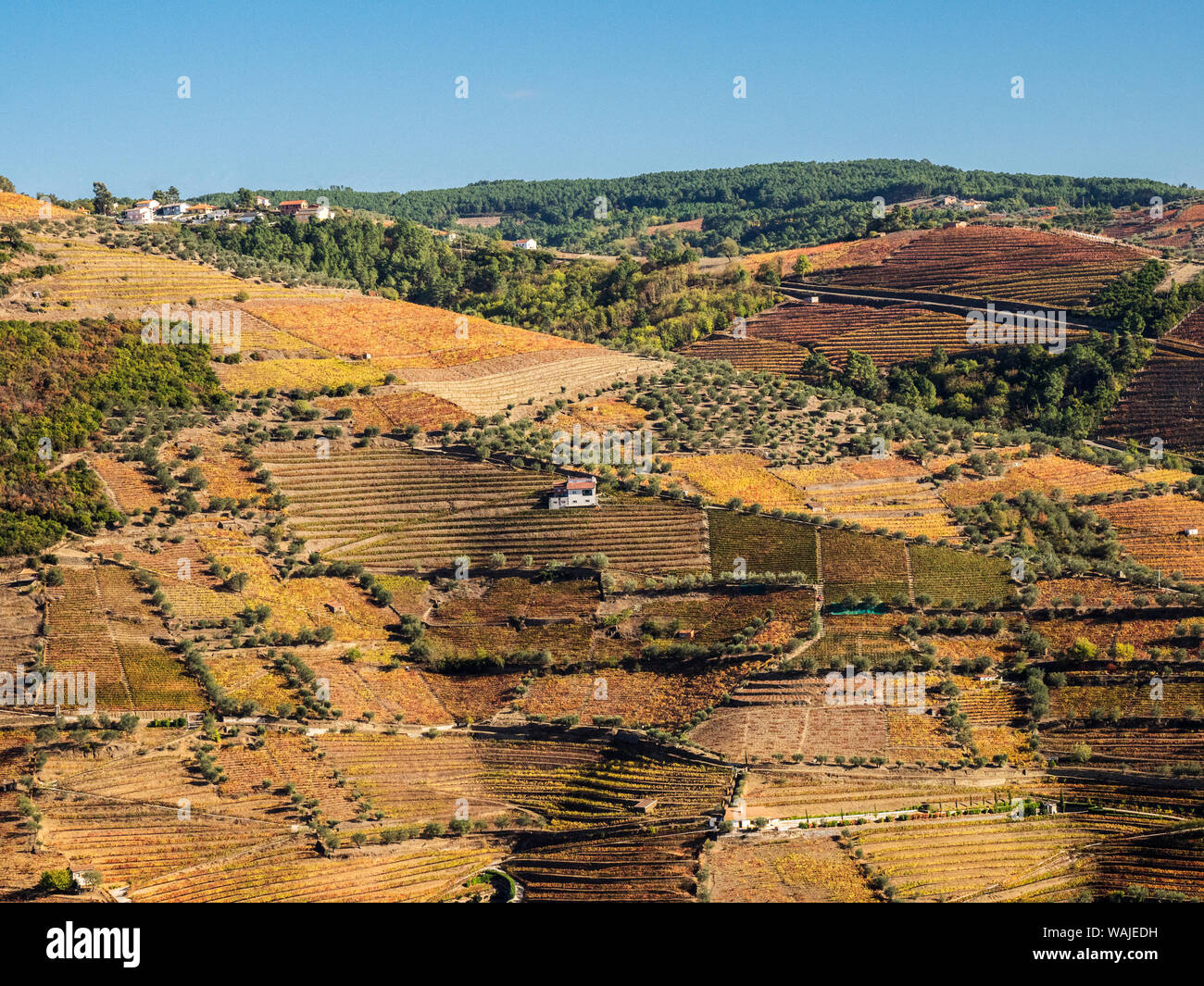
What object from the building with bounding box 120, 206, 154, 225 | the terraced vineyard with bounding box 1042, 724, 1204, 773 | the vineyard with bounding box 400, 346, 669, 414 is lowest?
the terraced vineyard with bounding box 1042, 724, 1204, 773

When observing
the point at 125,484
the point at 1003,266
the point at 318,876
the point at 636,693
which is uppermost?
the point at 1003,266

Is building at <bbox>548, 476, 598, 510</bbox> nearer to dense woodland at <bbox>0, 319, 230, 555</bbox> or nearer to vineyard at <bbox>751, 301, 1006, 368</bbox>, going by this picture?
dense woodland at <bbox>0, 319, 230, 555</bbox>

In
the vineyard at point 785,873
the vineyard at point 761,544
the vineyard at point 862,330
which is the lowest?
the vineyard at point 785,873

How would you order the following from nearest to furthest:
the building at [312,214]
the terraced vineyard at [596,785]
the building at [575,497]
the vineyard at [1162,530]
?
the terraced vineyard at [596,785], the vineyard at [1162,530], the building at [575,497], the building at [312,214]

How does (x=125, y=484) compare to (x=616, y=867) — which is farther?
(x=125, y=484)

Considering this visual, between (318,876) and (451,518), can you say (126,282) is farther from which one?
(318,876)

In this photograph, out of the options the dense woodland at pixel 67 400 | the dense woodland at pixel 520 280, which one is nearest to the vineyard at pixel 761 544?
the dense woodland at pixel 67 400

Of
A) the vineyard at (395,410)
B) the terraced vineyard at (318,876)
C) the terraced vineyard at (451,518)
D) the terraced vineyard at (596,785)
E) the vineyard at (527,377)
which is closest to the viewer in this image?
the terraced vineyard at (318,876)

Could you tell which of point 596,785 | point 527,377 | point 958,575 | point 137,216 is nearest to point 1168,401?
point 958,575

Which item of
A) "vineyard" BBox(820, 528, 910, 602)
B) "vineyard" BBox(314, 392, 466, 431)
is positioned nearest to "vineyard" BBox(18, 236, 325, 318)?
"vineyard" BBox(314, 392, 466, 431)

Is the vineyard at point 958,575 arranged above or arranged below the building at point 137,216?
below

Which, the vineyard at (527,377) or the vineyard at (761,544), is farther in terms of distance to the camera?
the vineyard at (527,377)

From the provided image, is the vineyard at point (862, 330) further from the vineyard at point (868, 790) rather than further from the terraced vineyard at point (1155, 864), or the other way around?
the terraced vineyard at point (1155, 864)
